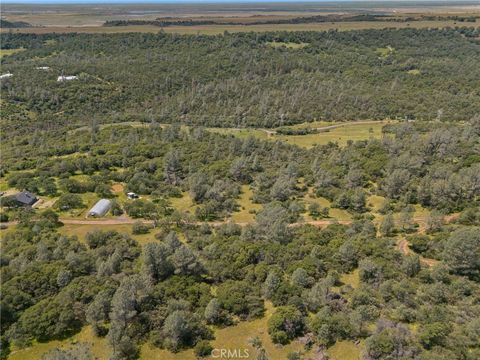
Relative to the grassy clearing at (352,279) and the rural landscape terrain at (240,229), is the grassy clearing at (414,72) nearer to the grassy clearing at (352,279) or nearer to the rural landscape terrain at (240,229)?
the rural landscape terrain at (240,229)

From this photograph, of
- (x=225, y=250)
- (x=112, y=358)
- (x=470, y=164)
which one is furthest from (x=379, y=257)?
(x=470, y=164)

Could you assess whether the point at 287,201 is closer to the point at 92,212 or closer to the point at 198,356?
the point at 92,212

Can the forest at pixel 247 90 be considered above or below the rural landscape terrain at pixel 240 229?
above

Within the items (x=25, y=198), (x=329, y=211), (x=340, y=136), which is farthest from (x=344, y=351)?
(x=340, y=136)

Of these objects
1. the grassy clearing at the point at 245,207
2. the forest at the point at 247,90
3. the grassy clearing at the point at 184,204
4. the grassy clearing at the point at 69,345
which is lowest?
the grassy clearing at the point at 245,207

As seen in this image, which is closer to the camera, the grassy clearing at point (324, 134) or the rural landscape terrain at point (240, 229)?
the rural landscape terrain at point (240, 229)

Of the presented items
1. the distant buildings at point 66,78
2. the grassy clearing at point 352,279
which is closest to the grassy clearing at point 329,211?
the grassy clearing at point 352,279

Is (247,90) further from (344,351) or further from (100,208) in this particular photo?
(344,351)
